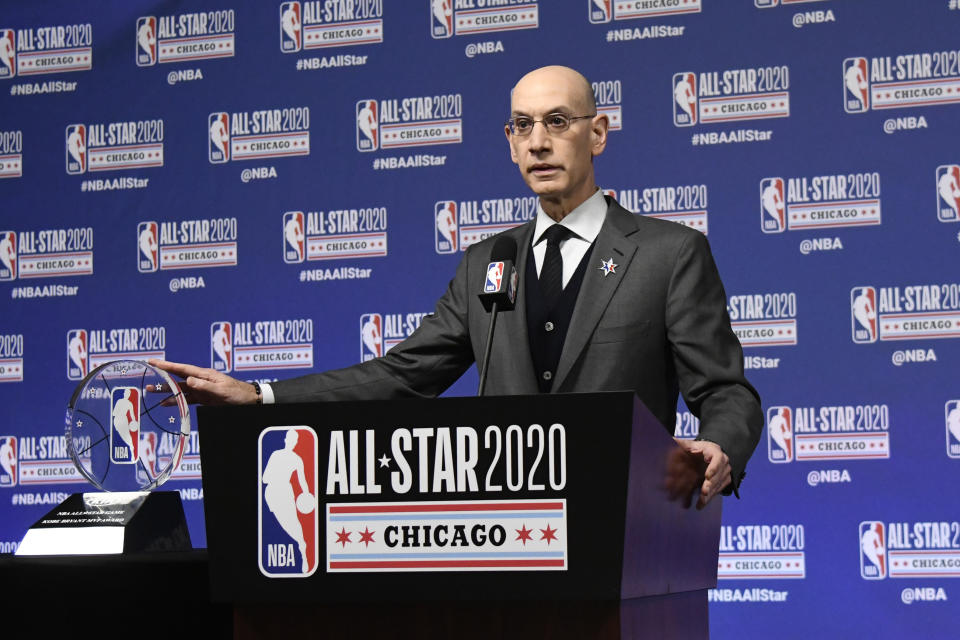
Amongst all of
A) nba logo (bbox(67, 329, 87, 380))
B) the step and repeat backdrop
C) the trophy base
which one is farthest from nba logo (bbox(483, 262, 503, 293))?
nba logo (bbox(67, 329, 87, 380))

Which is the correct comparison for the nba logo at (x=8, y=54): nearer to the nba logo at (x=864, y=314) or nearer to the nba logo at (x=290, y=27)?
the nba logo at (x=290, y=27)

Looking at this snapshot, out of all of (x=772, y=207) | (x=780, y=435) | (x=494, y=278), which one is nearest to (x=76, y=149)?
(x=772, y=207)

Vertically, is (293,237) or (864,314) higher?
(293,237)

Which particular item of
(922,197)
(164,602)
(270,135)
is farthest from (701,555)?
(270,135)

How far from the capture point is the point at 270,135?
185 inches

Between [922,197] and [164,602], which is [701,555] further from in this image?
[922,197]

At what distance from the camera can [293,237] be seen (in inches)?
182

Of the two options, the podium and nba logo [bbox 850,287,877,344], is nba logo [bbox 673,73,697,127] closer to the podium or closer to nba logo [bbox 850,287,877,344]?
nba logo [bbox 850,287,877,344]

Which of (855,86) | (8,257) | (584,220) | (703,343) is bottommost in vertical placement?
(703,343)

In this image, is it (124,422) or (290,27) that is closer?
(124,422)

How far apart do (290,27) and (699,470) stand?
3.64 m

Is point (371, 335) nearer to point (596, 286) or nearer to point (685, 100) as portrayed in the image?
point (685, 100)

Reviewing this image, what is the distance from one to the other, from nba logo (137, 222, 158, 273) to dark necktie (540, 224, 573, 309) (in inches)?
120

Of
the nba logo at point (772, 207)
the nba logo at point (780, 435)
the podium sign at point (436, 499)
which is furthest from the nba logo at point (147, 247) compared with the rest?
the podium sign at point (436, 499)
